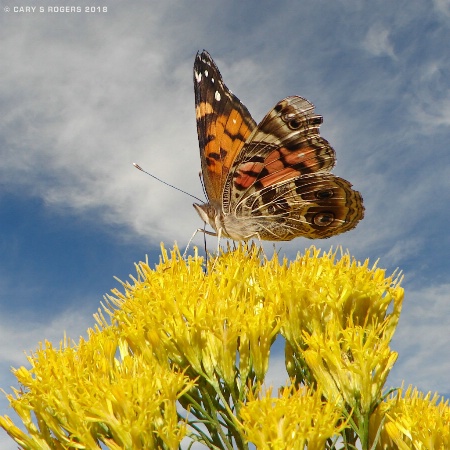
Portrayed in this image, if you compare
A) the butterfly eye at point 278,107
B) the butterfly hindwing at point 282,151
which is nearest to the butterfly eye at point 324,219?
the butterfly hindwing at point 282,151

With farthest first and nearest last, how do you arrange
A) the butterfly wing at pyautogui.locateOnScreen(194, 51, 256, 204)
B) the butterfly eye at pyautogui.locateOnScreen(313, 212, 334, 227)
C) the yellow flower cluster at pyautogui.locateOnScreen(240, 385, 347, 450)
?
the butterfly wing at pyautogui.locateOnScreen(194, 51, 256, 204) → the butterfly eye at pyautogui.locateOnScreen(313, 212, 334, 227) → the yellow flower cluster at pyautogui.locateOnScreen(240, 385, 347, 450)

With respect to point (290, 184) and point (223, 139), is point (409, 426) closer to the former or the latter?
point (290, 184)

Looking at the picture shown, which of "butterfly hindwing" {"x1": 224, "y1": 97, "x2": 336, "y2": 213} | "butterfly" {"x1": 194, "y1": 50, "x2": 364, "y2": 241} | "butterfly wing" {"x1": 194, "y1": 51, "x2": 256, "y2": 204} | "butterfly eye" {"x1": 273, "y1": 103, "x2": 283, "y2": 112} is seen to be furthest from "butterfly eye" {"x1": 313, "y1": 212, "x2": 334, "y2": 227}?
"butterfly eye" {"x1": 273, "y1": 103, "x2": 283, "y2": 112}

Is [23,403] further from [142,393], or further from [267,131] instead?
[267,131]

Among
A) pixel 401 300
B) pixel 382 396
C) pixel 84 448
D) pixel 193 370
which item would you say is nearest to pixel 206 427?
pixel 193 370

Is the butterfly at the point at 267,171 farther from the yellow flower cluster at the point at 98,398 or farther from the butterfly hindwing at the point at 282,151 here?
the yellow flower cluster at the point at 98,398

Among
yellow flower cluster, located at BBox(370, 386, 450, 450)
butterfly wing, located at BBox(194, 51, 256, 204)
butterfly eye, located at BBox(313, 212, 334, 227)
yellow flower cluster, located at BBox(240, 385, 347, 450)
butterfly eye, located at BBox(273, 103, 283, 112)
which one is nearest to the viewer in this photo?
yellow flower cluster, located at BBox(240, 385, 347, 450)

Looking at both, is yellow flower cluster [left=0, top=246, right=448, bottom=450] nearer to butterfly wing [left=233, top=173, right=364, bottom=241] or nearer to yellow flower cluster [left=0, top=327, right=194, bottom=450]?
yellow flower cluster [left=0, top=327, right=194, bottom=450]

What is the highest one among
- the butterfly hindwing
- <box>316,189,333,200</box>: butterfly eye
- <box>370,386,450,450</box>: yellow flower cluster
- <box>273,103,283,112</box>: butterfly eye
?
<box>273,103,283,112</box>: butterfly eye
